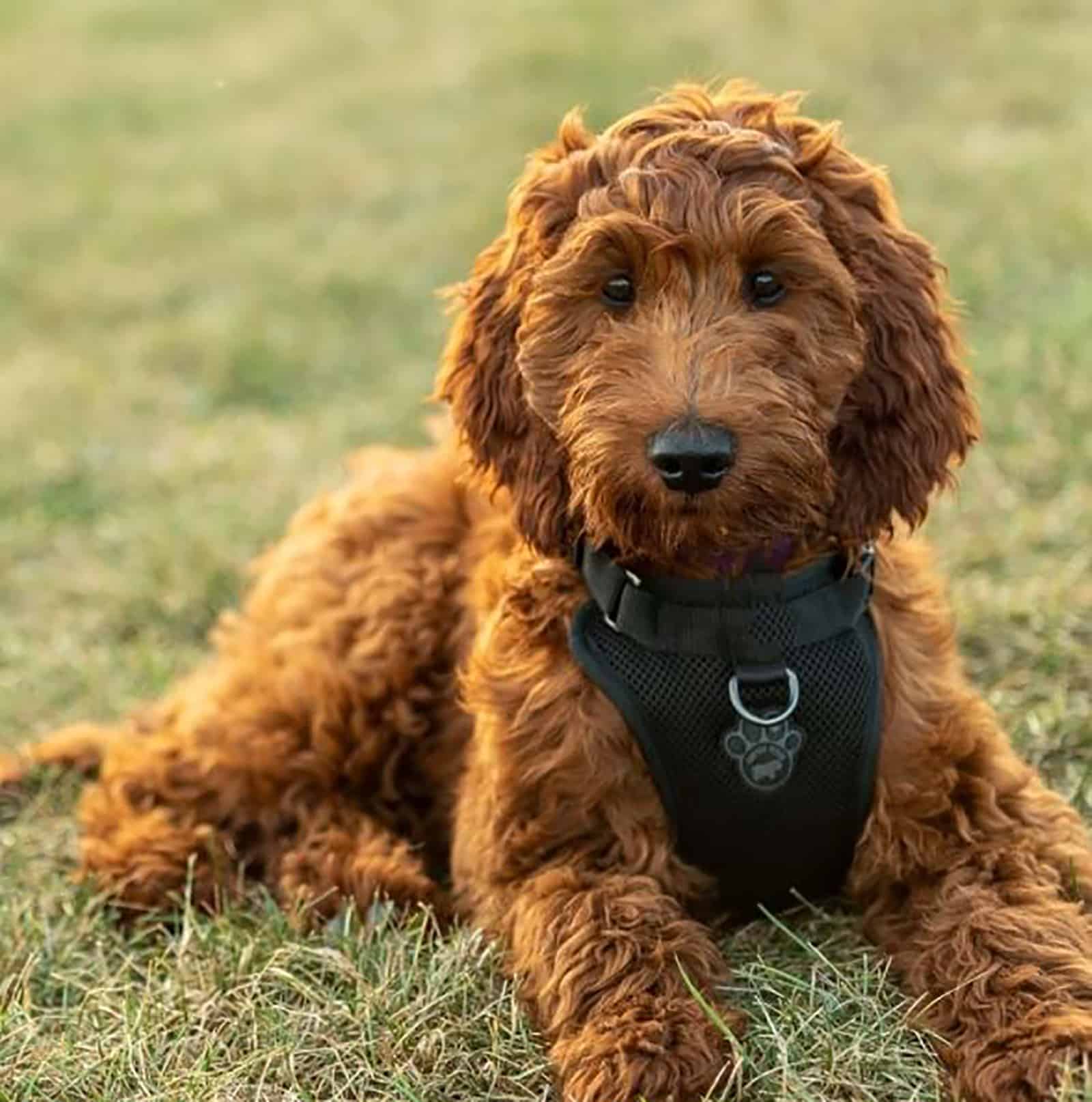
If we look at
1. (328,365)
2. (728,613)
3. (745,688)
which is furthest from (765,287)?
(328,365)

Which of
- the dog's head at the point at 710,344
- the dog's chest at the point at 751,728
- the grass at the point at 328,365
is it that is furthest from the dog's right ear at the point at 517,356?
the grass at the point at 328,365

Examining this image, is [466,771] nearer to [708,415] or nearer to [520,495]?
[520,495]

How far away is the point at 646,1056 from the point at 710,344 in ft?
4.02

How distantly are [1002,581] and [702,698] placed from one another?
2.31m

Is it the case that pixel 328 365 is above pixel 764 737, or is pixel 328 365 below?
below

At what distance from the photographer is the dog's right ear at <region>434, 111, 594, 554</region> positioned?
3.58 meters

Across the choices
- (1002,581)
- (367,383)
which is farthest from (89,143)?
(1002,581)

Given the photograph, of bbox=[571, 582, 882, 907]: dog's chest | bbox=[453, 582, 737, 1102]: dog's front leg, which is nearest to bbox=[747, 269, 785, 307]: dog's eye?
bbox=[571, 582, 882, 907]: dog's chest

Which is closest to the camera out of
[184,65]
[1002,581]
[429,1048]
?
[429,1048]

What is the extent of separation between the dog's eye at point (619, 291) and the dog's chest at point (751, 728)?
A: 0.63 meters

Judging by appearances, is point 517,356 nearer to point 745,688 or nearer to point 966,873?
point 745,688

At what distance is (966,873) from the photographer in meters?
3.55

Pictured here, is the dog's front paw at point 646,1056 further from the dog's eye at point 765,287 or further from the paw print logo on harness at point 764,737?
the dog's eye at point 765,287

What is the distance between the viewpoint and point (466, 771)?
4270 mm
